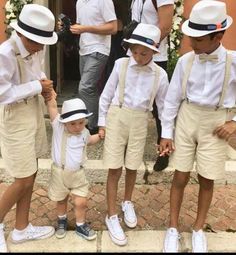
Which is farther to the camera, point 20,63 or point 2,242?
point 2,242

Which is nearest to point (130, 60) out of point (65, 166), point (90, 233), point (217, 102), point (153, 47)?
point (153, 47)

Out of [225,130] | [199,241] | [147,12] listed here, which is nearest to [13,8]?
[147,12]

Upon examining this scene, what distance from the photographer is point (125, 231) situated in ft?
12.4

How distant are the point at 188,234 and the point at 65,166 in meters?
1.19

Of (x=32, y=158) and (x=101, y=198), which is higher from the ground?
(x=32, y=158)

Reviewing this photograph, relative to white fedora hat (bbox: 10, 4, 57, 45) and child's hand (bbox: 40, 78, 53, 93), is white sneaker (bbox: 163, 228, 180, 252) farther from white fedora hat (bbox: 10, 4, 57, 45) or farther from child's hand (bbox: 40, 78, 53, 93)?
white fedora hat (bbox: 10, 4, 57, 45)

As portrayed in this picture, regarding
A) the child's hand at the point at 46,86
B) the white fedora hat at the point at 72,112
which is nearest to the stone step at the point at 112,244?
the white fedora hat at the point at 72,112

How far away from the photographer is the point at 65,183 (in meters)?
3.53

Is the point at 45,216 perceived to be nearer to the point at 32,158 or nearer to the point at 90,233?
the point at 90,233

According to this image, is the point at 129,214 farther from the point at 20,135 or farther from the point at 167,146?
the point at 20,135

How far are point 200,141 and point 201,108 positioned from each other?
0.83 feet

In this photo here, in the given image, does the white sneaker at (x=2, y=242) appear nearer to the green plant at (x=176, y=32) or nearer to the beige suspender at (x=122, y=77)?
the beige suspender at (x=122, y=77)

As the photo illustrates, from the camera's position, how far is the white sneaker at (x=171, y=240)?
3.47 m

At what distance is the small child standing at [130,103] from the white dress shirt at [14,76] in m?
0.65
